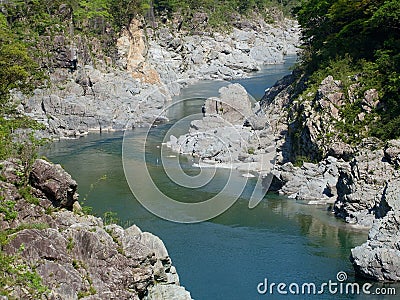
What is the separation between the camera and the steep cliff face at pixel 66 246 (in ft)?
37.0

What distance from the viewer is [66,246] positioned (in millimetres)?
12070

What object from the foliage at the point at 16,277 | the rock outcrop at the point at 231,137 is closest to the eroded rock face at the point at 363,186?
the rock outcrop at the point at 231,137

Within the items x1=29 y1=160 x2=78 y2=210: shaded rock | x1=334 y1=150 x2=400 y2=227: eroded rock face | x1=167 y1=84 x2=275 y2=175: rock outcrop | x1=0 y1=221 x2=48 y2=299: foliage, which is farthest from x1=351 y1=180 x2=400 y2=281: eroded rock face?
x1=0 y1=221 x2=48 y2=299: foliage

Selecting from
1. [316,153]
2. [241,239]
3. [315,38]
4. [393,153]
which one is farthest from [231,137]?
[241,239]

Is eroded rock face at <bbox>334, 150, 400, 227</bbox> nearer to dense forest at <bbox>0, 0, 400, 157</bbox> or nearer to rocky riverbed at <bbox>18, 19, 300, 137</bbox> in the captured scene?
dense forest at <bbox>0, 0, 400, 157</bbox>

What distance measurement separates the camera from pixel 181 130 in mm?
42688

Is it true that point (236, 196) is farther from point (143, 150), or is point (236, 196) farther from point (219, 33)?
point (219, 33)

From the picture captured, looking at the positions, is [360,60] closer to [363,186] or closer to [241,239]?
[363,186]

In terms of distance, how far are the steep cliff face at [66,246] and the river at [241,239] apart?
3.63m

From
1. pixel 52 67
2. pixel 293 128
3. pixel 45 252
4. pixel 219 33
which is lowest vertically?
pixel 45 252

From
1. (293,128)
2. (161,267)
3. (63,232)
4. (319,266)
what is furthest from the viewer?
(293,128)

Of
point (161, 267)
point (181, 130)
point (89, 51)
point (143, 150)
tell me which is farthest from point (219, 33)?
point (161, 267)

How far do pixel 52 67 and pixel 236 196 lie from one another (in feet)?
80.3

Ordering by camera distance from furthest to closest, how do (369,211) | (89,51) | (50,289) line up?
1. (89,51)
2. (369,211)
3. (50,289)
